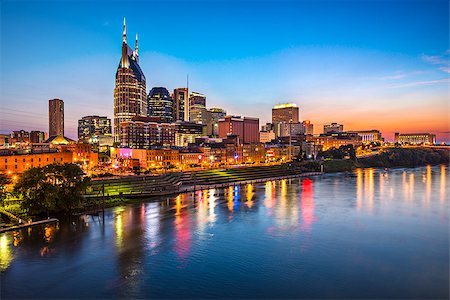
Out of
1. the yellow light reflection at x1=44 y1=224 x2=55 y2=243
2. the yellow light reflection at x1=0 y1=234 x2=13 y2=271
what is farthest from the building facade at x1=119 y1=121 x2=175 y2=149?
the yellow light reflection at x1=0 y1=234 x2=13 y2=271

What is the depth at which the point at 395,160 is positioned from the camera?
428 ft

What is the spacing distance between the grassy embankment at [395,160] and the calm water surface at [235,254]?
67.4 m

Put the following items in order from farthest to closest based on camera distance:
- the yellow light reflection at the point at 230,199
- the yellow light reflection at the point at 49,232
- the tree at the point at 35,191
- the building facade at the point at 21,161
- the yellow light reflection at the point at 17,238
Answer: the building facade at the point at 21,161
the yellow light reflection at the point at 230,199
the tree at the point at 35,191
the yellow light reflection at the point at 49,232
the yellow light reflection at the point at 17,238

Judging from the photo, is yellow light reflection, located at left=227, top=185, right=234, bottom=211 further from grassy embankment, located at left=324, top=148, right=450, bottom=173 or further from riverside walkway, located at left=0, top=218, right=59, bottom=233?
grassy embankment, located at left=324, top=148, right=450, bottom=173

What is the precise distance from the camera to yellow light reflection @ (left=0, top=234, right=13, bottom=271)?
24328 millimetres

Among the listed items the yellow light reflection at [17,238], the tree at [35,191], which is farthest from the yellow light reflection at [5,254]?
the tree at [35,191]

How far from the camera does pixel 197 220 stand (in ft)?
126

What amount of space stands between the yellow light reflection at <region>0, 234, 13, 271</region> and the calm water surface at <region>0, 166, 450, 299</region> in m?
0.08

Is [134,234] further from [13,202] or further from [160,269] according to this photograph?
[13,202]

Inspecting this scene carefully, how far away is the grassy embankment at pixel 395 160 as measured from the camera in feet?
373

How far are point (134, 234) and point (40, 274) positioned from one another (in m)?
10.5

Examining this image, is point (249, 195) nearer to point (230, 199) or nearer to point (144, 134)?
point (230, 199)

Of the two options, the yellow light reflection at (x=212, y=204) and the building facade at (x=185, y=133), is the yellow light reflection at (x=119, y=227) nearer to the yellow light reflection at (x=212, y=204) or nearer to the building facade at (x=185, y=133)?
the yellow light reflection at (x=212, y=204)

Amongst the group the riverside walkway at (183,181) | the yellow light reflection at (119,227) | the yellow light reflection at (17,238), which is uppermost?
the riverside walkway at (183,181)
